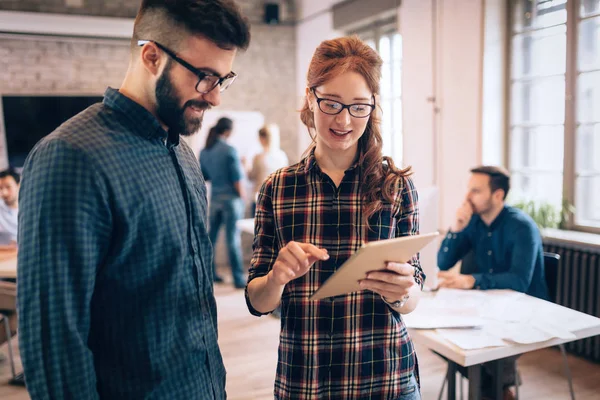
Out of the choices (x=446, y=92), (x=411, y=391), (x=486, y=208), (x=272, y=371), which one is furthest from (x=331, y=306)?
(x=446, y=92)

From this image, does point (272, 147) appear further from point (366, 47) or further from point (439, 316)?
point (366, 47)

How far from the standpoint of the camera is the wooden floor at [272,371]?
3057 millimetres

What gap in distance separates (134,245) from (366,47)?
2.40 ft

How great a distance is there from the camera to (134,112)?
1064 mm

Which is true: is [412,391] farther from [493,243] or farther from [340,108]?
[493,243]

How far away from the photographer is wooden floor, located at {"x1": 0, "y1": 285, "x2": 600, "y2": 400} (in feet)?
10.0

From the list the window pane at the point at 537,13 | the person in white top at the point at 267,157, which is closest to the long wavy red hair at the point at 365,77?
the window pane at the point at 537,13

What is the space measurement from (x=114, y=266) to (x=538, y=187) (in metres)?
3.80

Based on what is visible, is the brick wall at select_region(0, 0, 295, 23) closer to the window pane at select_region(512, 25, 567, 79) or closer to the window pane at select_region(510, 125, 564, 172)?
the window pane at select_region(512, 25, 567, 79)

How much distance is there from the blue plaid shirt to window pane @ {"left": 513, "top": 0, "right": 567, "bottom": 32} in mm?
3570

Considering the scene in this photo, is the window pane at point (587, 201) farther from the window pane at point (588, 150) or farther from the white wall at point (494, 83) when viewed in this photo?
the white wall at point (494, 83)

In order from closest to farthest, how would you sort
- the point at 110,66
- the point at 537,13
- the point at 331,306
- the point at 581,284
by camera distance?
1. the point at 331,306
2. the point at 581,284
3. the point at 537,13
4. the point at 110,66

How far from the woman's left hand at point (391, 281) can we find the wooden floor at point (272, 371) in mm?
2042

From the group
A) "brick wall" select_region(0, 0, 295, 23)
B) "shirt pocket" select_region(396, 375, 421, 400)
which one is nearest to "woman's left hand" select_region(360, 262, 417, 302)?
"shirt pocket" select_region(396, 375, 421, 400)
